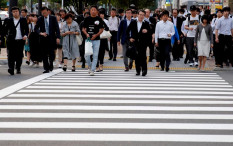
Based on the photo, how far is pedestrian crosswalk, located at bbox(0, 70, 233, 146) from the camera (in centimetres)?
650

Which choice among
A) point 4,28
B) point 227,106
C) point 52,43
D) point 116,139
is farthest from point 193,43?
point 116,139

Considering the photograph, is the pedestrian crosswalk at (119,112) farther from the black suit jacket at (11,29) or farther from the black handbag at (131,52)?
the black suit jacket at (11,29)

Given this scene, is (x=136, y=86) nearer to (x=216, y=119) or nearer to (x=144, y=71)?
(x=144, y=71)

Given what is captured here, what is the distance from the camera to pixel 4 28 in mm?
14773

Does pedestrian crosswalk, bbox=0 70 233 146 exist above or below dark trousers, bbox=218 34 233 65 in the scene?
below

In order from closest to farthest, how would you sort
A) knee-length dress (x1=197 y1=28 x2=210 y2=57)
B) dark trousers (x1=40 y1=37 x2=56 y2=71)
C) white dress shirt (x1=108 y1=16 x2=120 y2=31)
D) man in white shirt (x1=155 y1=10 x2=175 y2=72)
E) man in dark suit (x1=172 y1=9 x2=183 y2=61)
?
dark trousers (x1=40 y1=37 x2=56 y2=71) < man in white shirt (x1=155 y1=10 x2=175 y2=72) < knee-length dress (x1=197 y1=28 x2=210 y2=57) < man in dark suit (x1=172 y1=9 x2=183 y2=61) < white dress shirt (x1=108 y1=16 x2=120 y2=31)

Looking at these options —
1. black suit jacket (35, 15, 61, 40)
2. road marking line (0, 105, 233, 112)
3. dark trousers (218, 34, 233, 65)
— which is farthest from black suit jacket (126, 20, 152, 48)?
road marking line (0, 105, 233, 112)

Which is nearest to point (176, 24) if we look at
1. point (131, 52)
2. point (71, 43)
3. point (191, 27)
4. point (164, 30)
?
point (191, 27)

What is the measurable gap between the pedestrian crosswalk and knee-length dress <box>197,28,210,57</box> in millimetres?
2652

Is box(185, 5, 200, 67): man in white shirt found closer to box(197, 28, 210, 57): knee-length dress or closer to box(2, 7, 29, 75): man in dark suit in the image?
box(197, 28, 210, 57): knee-length dress

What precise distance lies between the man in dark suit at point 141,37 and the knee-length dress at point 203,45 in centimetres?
235

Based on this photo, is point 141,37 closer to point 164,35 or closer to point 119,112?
point 164,35

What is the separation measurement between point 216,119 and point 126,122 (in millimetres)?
1476

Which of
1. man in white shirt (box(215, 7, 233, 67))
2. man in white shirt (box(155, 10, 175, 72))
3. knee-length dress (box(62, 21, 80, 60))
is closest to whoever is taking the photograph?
knee-length dress (box(62, 21, 80, 60))
